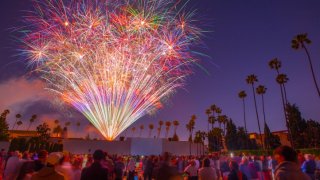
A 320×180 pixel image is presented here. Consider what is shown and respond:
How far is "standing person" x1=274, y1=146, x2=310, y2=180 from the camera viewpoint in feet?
Result: 12.3

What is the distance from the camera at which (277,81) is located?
5403 cm

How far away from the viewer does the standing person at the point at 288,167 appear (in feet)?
12.3

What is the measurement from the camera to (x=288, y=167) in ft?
12.5

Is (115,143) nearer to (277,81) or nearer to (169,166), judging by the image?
(277,81)

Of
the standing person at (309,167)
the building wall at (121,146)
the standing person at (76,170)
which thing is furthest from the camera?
the building wall at (121,146)

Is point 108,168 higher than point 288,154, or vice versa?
point 288,154

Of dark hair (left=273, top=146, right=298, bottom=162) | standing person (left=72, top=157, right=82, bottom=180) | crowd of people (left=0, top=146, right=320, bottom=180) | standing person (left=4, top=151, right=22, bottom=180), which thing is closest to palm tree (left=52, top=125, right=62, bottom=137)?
crowd of people (left=0, top=146, right=320, bottom=180)

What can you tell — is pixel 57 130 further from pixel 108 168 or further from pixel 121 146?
pixel 108 168

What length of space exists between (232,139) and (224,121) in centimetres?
645

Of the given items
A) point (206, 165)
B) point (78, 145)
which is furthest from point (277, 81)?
point (206, 165)

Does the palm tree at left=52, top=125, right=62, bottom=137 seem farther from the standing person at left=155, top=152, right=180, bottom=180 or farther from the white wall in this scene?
the standing person at left=155, top=152, right=180, bottom=180

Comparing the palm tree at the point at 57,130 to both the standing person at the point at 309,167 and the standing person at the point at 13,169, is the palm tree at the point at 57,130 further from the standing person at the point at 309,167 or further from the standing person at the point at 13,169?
the standing person at the point at 309,167

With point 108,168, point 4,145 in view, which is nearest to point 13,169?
point 108,168

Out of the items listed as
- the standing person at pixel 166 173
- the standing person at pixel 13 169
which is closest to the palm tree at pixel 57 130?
the standing person at pixel 13 169
